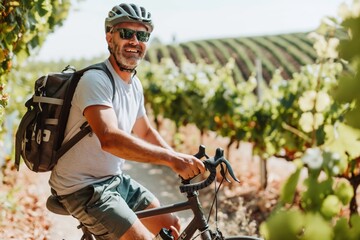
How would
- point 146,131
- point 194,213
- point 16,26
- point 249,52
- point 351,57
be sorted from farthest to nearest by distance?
point 249,52, point 16,26, point 146,131, point 194,213, point 351,57

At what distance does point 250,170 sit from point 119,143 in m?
7.27

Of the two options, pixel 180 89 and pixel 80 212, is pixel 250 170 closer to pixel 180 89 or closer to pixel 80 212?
pixel 180 89

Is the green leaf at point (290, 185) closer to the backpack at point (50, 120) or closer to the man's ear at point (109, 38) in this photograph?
the backpack at point (50, 120)

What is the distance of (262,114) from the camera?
796 centimetres

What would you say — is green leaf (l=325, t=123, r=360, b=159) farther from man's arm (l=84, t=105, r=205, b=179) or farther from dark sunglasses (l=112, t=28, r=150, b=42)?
dark sunglasses (l=112, t=28, r=150, b=42)

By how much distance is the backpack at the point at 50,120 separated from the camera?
9.11ft

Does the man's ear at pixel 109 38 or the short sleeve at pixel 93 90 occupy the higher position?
the man's ear at pixel 109 38

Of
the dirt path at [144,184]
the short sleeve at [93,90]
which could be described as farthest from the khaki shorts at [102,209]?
the dirt path at [144,184]

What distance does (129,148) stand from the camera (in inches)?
99.5

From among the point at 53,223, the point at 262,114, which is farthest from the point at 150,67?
the point at 53,223

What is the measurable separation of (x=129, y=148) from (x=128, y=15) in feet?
2.32

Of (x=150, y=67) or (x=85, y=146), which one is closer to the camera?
(x=85, y=146)

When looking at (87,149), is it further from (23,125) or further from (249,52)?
(249,52)

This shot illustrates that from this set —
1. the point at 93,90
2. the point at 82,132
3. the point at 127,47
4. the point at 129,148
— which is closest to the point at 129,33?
the point at 127,47
